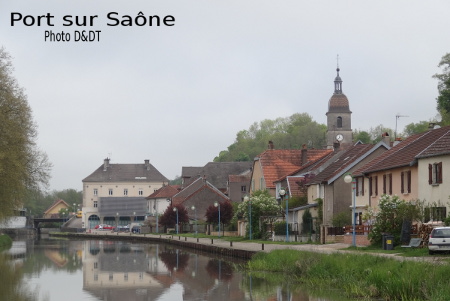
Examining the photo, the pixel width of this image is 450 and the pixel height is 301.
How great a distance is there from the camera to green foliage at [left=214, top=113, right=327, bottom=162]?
156500mm

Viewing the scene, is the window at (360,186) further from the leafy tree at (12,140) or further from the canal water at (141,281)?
the leafy tree at (12,140)

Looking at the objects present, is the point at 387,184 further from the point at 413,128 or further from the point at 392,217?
the point at 413,128

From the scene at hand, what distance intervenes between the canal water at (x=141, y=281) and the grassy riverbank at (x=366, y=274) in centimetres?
105

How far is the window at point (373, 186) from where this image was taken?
51.4 m

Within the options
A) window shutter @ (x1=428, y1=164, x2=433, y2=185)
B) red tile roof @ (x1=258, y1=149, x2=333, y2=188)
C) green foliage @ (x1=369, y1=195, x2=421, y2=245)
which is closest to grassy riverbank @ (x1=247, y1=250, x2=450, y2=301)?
green foliage @ (x1=369, y1=195, x2=421, y2=245)

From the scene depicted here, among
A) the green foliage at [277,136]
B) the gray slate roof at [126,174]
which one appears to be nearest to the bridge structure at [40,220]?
the gray slate roof at [126,174]

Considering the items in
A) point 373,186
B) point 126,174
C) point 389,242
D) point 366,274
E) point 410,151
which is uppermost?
point 126,174

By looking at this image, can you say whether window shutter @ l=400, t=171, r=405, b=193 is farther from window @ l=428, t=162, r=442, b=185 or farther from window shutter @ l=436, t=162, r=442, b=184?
window shutter @ l=436, t=162, r=442, b=184

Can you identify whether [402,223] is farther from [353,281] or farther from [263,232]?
[263,232]

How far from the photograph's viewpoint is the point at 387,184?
4934cm

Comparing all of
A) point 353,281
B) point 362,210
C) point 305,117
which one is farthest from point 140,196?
point 353,281

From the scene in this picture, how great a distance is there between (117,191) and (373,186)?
113043 mm

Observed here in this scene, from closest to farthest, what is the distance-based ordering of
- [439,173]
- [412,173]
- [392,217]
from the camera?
[392,217], [439,173], [412,173]

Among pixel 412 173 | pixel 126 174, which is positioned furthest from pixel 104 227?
pixel 412 173
